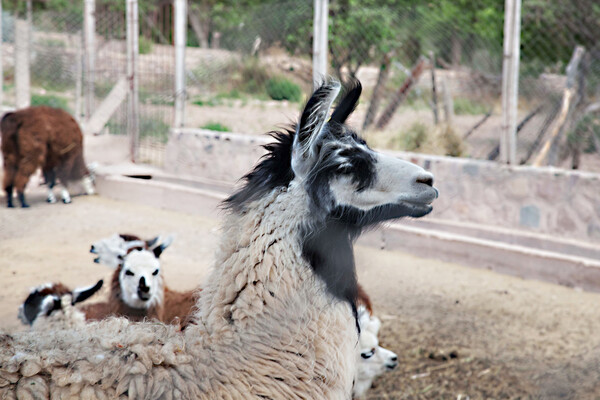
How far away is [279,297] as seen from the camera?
2049 millimetres

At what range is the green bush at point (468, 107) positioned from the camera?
9070 mm

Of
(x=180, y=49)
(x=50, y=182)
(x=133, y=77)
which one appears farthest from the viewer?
(x=133, y=77)

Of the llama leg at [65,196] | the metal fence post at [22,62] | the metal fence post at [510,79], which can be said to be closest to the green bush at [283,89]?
the metal fence post at [510,79]

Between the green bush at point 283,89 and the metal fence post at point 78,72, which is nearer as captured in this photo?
the green bush at point 283,89

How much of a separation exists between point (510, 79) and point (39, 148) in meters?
6.50

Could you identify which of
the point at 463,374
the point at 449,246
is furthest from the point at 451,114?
the point at 463,374

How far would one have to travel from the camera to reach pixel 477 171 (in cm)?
707

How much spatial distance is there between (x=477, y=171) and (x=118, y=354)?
19.3 ft

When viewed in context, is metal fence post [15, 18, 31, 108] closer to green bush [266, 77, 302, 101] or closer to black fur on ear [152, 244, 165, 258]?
green bush [266, 77, 302, 101]

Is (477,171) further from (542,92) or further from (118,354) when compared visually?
(118,354)

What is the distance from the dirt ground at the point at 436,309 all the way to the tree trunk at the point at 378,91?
119 inches

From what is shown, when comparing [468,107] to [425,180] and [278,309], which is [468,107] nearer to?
[425,180]

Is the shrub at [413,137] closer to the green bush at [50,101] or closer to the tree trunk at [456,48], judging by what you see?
the tree trunk at [456,48]

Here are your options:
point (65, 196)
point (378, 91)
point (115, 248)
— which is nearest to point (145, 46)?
point (65, 196)
